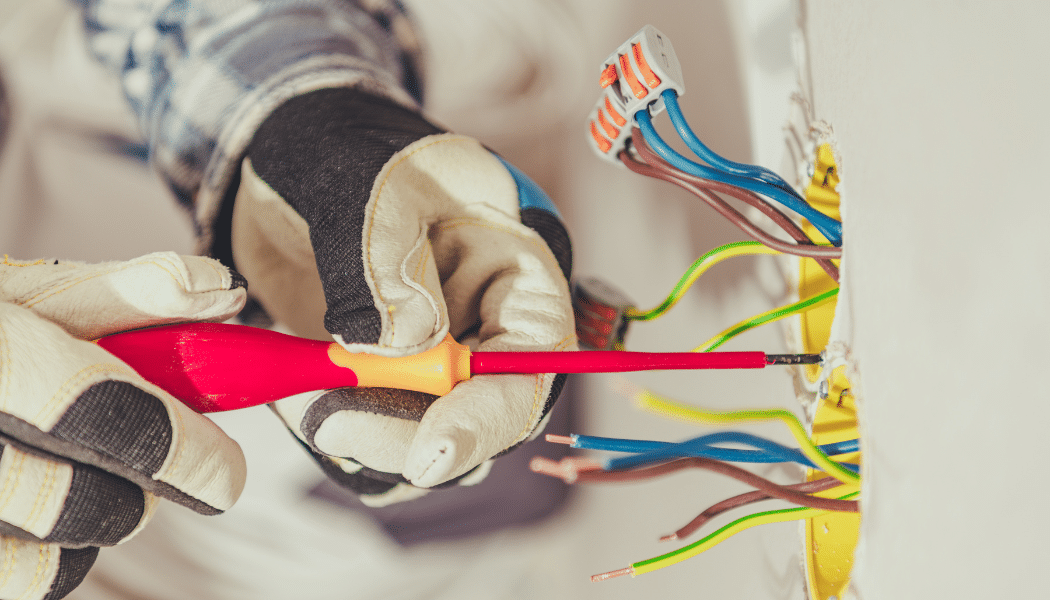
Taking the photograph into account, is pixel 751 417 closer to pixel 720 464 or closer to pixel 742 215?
pixel 720 464

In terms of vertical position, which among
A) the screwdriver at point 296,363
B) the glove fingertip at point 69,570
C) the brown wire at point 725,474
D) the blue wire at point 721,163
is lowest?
the glove fingertip at point 69,570

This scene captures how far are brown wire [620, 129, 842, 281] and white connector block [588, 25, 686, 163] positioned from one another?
0.02m

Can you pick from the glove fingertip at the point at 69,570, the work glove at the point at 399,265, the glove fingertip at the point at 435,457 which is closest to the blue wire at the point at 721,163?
the work glove at the point at 399,265

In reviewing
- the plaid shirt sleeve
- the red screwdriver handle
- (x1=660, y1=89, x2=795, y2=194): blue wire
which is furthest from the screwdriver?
the plaid shirt sleeve

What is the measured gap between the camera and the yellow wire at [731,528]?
13.4 inches

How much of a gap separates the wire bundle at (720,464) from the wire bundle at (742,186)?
10cm

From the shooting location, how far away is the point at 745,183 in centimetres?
37

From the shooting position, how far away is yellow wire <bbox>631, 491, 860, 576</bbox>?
0.34 metres

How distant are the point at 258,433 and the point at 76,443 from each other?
315 mm

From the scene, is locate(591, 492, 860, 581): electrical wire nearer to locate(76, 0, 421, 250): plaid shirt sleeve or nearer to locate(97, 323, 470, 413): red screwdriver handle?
locate(97, 323, 470, 413): red screwdriver handle

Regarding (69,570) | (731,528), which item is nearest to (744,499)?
(731,528)

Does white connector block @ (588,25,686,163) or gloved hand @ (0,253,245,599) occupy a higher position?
white connector block @ (588,25,686,163)

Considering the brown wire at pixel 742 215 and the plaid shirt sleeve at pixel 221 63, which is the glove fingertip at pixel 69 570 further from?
the brown wire at pixel 742 215

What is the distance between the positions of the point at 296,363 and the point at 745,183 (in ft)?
0.89
